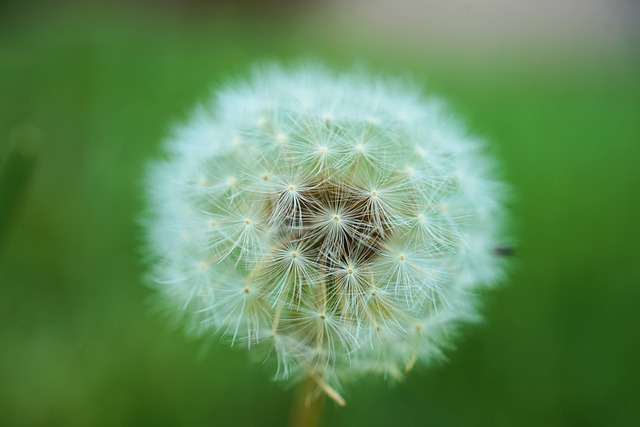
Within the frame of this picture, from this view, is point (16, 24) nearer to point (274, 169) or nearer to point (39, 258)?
point (39, 258)

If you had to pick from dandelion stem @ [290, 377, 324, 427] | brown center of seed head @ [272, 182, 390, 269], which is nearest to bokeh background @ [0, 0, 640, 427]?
dandelion stem @ [290, 377, 324, 427]

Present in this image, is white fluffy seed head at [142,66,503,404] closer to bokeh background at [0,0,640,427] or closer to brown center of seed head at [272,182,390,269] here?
brown center of seed head at [272,182,390,269]

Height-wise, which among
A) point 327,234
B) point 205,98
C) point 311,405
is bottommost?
point 311,405

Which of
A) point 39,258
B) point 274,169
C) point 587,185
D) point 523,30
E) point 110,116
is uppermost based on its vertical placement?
point 523,30

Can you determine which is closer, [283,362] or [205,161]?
[283,362]

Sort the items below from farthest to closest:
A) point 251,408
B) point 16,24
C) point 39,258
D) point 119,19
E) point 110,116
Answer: point 119,19 < point 16,24 < point 110,116 < point 39,258 < point 251,408

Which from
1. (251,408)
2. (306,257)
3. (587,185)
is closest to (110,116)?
(251,408)

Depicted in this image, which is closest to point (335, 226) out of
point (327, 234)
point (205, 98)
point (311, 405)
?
point (327, 234)

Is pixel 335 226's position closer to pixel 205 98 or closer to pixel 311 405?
pixel 311 405
